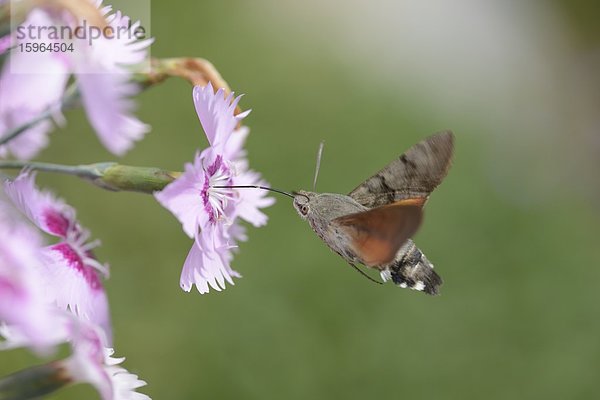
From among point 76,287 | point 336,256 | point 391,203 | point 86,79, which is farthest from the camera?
point 336,256

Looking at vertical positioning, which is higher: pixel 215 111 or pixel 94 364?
pixel 215 111

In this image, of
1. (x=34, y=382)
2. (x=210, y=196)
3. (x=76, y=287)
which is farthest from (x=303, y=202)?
(x=34, y=382)

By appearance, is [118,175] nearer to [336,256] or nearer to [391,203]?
[391,203]

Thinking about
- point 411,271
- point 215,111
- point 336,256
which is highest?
point 215,111

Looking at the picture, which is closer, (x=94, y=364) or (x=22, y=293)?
(x=22, y=293)

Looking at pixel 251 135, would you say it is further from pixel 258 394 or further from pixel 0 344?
pixel 0 344

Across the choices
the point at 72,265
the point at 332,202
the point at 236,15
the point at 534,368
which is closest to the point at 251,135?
the point at 236,15

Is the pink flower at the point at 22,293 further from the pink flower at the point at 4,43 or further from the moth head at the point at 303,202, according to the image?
the moth head at the point at 303,202

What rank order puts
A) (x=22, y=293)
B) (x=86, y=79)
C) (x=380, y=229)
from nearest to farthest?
(x=22, y=293) → (x=86, y=79) → (x=380, y=229)
